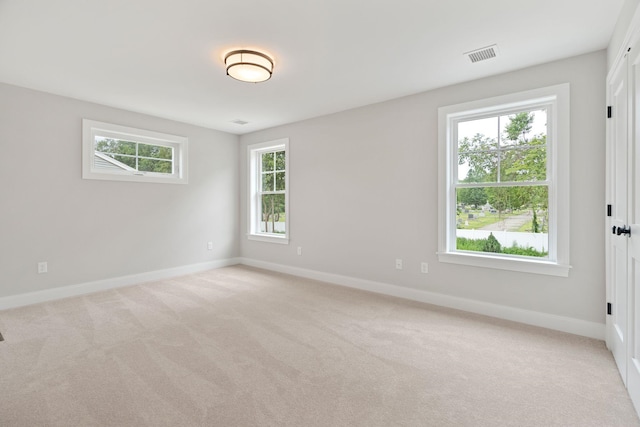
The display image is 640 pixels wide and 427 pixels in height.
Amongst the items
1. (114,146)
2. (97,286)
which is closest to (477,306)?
(97,286)

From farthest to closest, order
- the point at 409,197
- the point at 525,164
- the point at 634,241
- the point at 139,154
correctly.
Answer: the point at 139,154, the point at 409,197, the point at 525,164, the point at 634,241

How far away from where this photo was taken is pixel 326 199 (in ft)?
15.5

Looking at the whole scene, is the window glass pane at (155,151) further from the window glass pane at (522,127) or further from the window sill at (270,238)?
the window glass pane at (522,127)

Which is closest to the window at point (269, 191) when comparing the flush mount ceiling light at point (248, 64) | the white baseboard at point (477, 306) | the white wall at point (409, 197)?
the white wall at point (409, 197)

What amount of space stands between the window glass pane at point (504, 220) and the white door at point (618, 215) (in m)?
0.60

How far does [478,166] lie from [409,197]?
2.76 ft

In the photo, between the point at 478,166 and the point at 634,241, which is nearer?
the point at 634,241

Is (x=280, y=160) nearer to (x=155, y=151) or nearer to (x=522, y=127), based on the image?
(x=155, y=151)

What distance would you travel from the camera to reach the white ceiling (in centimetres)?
218

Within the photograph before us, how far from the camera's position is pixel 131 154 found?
462 centimetres

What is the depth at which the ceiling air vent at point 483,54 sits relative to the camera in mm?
2705

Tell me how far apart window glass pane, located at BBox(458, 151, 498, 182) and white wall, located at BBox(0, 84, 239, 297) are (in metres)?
4.14

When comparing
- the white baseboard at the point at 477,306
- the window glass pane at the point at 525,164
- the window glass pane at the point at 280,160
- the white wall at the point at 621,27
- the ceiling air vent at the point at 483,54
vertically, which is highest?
the ceiling air vent at the point at 483,54

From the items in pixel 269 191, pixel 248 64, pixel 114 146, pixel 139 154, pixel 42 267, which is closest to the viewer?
pixel 248 64
